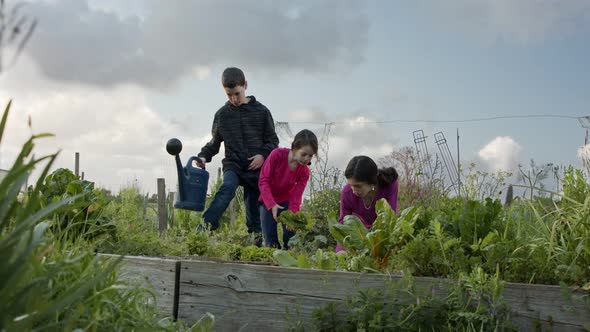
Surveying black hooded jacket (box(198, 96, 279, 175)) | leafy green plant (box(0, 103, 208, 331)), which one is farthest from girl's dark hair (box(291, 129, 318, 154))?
leafy green plant (box(0, 103, 208, 331))

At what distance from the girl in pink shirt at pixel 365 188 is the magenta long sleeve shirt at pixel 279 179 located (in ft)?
3.14

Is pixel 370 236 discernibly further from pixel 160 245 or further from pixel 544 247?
pixel 160 245

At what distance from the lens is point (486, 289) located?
8.16 ft

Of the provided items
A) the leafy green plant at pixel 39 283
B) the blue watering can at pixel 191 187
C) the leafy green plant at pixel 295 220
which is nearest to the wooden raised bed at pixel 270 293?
the leafy green plant at pixel 39 283

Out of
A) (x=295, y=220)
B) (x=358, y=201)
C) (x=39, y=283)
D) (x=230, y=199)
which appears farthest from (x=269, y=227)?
(x=39, y=283)

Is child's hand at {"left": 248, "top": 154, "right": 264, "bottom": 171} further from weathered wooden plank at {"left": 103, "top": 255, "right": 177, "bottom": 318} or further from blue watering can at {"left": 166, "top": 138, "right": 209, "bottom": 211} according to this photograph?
weathered wooden plank at {"left": 103, "top": 255, "right": 177, "bottom": 318}

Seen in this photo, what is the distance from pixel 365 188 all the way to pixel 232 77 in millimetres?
1943

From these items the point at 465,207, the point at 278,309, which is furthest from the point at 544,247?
the point at 278,309

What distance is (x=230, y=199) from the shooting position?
5949 mm

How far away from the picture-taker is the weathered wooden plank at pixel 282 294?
265cm

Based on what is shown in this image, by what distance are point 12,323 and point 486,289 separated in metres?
1.84

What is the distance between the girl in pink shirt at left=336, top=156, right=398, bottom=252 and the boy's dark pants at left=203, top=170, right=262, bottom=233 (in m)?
1.68

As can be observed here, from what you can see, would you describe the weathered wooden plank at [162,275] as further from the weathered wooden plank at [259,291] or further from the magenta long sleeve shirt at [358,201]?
the magenta long sleeve shirt at [358,201]

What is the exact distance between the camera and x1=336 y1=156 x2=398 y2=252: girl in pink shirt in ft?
14.1
